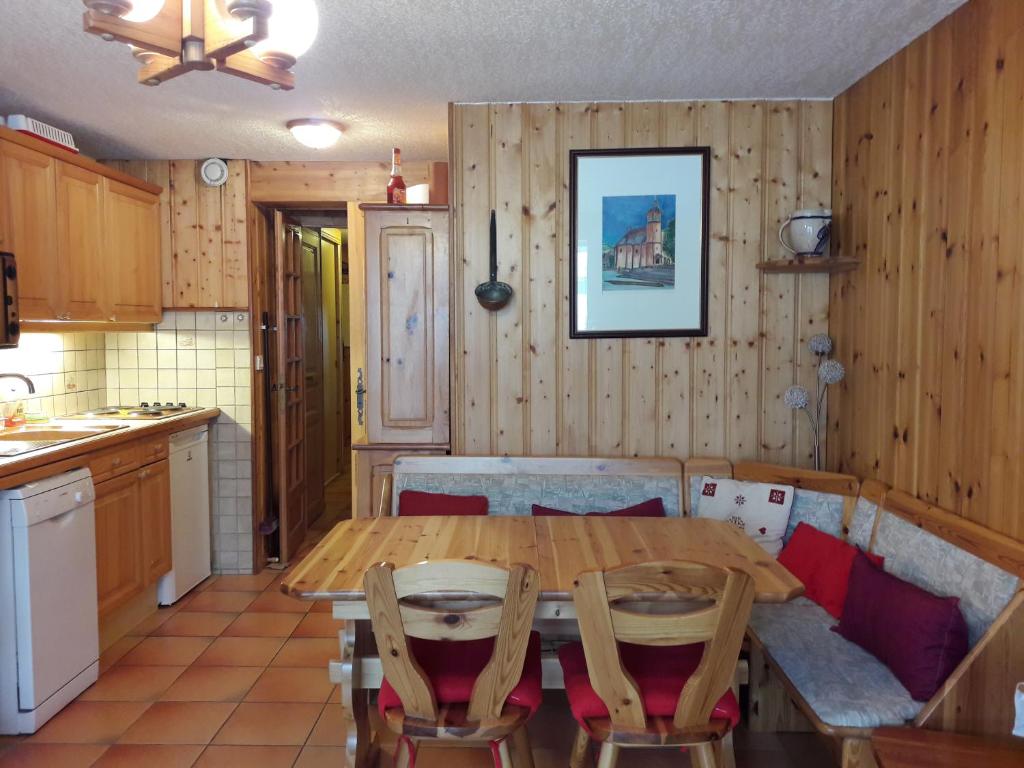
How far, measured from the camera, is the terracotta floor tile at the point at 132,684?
2.92 meters

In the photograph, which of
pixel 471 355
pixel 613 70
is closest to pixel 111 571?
pixel 471 355

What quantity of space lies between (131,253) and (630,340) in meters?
2.73

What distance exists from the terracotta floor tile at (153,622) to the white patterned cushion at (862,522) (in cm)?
317

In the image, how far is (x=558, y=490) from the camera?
3.21m

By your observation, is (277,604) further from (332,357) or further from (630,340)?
(332,357)

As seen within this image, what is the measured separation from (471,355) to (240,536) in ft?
6.68

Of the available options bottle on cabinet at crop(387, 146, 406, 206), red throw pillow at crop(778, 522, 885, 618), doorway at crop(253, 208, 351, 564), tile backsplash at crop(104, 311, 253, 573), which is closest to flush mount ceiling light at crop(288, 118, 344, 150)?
bottle on cabinet at crop(387, 146, 406, 206)

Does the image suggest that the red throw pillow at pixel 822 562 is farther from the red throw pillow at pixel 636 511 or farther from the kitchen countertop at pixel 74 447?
the kitchen countertop at pixel 74 447

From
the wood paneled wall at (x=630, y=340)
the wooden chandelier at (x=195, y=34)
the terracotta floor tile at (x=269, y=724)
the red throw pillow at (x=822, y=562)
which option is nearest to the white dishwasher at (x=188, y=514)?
the terracotta floor tile at (x=269, y=724)

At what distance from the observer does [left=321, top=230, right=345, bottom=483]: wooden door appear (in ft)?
20.7

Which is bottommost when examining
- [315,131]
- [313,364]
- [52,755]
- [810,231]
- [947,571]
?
[52,755]

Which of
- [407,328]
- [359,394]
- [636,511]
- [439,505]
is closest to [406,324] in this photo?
[407,328]

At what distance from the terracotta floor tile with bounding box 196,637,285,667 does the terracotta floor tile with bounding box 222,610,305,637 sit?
0.06 m

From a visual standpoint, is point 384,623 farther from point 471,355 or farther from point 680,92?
point 680,92
